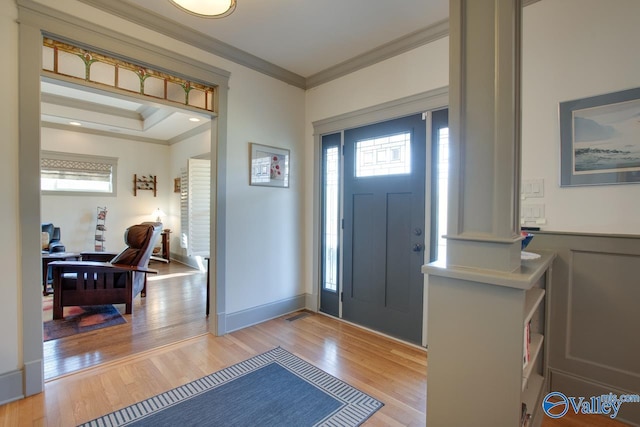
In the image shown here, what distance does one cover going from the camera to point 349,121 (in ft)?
10.4

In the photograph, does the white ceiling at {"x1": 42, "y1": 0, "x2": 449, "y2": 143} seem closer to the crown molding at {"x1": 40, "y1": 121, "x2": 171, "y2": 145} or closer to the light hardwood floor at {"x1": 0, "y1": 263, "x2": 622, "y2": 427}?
the light hardwood floor at {"x1": 0, "y1": 263, "x2": 622, "y2": 427}

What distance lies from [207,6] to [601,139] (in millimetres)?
2508

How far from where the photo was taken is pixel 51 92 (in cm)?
466

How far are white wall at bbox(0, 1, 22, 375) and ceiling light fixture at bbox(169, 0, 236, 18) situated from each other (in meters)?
1.07

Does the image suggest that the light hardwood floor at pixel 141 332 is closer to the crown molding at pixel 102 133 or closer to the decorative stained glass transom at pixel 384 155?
the decorative stained glass transom at pixel 384 155

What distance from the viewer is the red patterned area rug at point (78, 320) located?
292 cm

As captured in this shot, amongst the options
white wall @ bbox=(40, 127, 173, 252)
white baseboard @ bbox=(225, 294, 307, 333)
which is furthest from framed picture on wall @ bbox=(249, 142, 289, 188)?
white wall @ bbox=(40, 127, 173, 252)

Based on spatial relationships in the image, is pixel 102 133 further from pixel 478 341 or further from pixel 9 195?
pixel 478 341

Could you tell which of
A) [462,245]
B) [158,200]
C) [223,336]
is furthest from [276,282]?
[158,200]

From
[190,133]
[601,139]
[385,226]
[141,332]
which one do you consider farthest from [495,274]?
[190,133]

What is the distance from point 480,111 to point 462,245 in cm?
56

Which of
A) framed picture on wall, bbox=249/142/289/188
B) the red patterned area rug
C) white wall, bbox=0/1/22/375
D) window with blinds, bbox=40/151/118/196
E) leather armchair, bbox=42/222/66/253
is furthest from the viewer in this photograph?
window with blinds, bbox=40/151/118/196

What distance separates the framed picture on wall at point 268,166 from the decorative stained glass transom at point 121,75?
1.87ft

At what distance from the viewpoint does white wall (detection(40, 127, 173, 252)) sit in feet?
18.0
